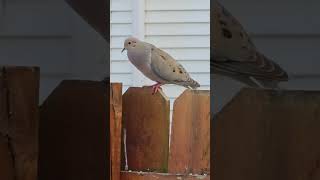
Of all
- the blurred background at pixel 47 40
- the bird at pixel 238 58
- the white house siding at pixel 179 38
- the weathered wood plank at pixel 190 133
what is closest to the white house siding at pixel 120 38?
the white house siding at pixel 179 38

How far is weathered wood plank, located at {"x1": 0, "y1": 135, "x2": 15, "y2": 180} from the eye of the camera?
0.96 metres

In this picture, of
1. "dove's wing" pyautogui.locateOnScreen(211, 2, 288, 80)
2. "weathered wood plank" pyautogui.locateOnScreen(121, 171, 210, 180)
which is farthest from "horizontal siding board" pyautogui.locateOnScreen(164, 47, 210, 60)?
"dove's wing" pyautogui.locateOnScreen(211, 2, 288, 80)

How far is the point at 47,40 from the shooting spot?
1.00m

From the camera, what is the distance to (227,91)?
3.16 ft

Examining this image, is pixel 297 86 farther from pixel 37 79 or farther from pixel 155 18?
pixel 155 18

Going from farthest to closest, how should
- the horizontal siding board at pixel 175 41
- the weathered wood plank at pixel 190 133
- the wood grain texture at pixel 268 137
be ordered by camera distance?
the horizontal siding board at pixel 175 41 → the weathered wood plank at pixel 190 133 → the wood grain texture at pixel 268 137

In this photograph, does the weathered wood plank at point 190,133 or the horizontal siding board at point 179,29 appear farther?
the horizontal siding board at point 179,29

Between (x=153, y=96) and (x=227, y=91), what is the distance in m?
0.64

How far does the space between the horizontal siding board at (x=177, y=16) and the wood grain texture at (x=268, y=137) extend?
651 mm

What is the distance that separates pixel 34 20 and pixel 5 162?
0.32 m

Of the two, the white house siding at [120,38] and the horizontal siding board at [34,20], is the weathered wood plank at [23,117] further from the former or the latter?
the white house siding at [120,38]

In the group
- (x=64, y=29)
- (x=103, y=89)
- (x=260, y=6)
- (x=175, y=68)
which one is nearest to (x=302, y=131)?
(x=260, y=6)

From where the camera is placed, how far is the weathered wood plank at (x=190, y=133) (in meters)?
1.47

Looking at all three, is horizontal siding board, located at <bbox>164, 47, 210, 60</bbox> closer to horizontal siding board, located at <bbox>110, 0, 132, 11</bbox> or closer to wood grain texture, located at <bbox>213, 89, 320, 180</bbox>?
horizontal siding board, located at <bbox>110, 0, 132, 11</bbox>
